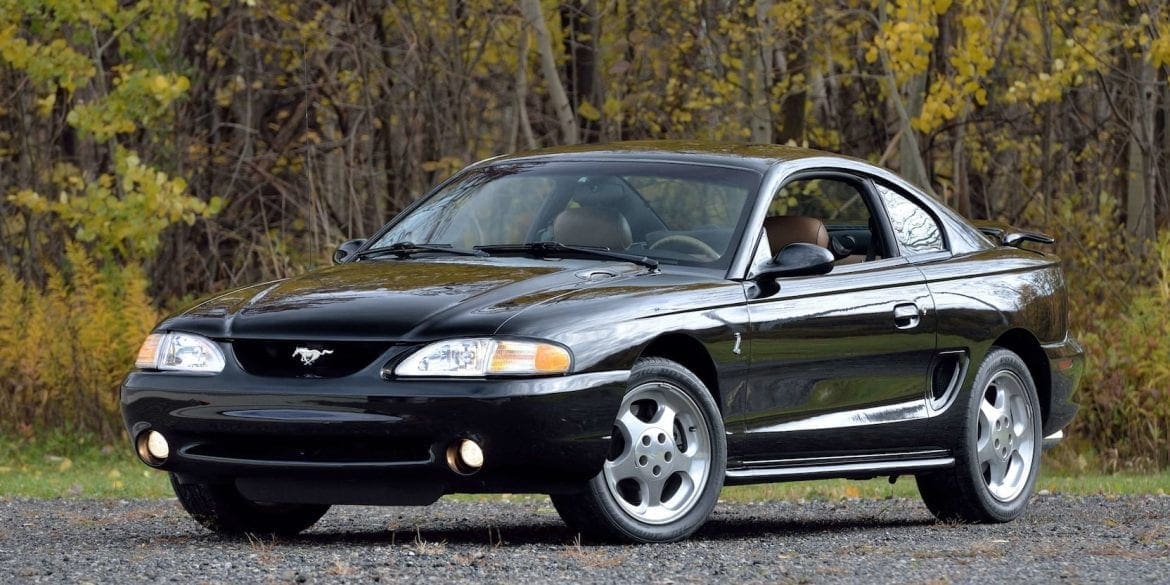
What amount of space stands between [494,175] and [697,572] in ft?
8.55

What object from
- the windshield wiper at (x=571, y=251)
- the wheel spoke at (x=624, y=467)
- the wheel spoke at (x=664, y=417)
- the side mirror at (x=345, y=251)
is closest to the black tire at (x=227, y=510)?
the side mirror at (x=345, y=251)

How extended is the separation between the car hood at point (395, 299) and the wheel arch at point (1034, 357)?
244 centimetres

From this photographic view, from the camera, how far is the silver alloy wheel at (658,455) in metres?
6.78

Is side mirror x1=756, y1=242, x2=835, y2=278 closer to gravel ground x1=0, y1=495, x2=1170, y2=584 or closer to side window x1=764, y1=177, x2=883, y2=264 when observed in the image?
side window x1=764, y1=177, x2=883, y2=264

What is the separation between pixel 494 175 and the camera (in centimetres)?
825

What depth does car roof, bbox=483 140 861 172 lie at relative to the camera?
26.1 feet

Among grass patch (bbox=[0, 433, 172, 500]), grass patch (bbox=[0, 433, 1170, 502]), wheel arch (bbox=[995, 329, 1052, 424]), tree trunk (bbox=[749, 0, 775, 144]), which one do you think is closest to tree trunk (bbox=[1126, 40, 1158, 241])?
tree trunk (bbox=[749, 0, 775, 144])

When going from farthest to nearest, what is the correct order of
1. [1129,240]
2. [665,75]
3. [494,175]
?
1. [665,75]
2. [1129,240]
3. [494,175]

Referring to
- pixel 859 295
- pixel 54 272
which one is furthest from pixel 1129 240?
pixel 859 295

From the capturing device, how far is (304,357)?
654cm

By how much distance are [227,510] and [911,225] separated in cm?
321

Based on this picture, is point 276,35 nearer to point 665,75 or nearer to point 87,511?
point 665,75

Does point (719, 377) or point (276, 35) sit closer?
point (719, 377)

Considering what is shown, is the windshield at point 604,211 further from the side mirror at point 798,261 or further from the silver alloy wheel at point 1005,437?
the silver alloy wheel at point 1005,437
